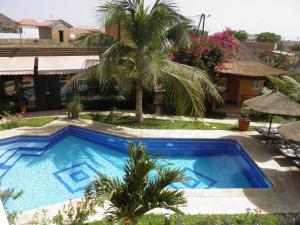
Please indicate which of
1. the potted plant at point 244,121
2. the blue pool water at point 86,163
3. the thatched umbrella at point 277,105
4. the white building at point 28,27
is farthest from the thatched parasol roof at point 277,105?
the white building at point 28,27

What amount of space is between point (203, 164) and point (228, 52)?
11.0 metres

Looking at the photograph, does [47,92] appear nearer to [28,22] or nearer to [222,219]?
[222,219]

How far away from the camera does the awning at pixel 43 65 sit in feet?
64.6

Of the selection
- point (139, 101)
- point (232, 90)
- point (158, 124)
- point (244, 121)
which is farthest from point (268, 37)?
point (139, 101)

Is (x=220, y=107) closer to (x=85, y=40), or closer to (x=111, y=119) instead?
(x=111, y=119)

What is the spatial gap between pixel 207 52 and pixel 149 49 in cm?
649

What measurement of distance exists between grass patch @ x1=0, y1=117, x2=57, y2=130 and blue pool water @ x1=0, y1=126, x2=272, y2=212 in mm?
1834

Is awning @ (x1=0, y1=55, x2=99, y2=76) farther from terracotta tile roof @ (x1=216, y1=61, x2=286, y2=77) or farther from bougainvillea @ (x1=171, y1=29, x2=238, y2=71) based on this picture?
terracotta tile roof @ (x1=216, y1=61, x2=286, y2=77)

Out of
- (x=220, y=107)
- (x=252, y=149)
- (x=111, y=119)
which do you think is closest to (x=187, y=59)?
(x=220, y=107)

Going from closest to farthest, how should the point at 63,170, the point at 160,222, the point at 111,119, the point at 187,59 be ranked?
the point at 160,222 < the point at 63,170 < the point at 111,119 < the point at 187,59

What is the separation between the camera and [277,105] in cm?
1483

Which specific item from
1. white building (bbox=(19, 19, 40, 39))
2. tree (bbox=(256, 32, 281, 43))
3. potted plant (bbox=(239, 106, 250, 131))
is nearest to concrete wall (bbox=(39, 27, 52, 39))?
white building (bbox=(19, 19, 40, 39))

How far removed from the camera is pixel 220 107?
Answer: 24688 mm

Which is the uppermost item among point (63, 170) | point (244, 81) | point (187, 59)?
point (187, 59)
